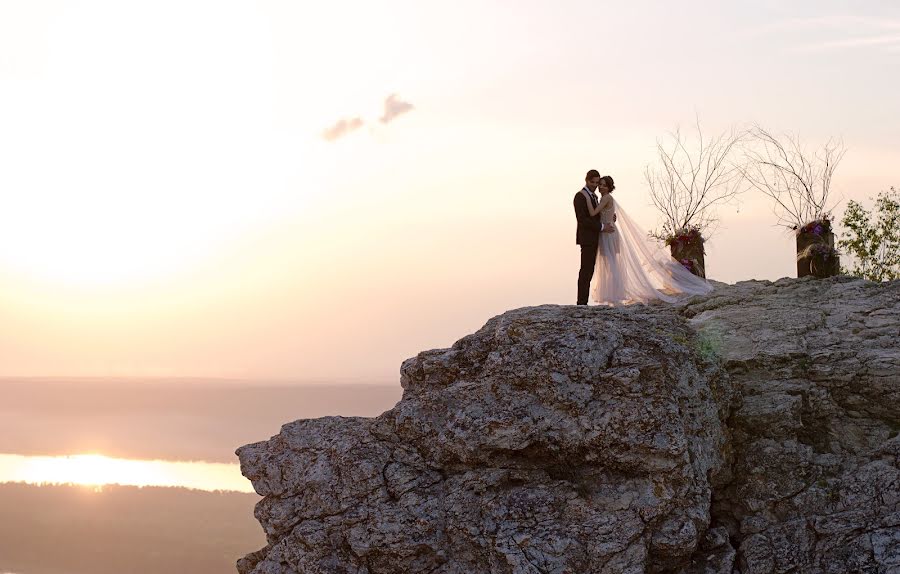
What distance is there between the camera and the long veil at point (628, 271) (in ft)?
90.9

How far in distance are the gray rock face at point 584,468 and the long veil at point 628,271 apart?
7996mm

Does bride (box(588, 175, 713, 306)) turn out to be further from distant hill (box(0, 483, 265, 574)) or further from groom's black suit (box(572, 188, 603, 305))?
distant hill (box(0, 483, 265, 574))

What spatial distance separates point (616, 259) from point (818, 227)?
810cm

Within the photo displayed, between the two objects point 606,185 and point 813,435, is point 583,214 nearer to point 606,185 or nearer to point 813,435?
point 606,185

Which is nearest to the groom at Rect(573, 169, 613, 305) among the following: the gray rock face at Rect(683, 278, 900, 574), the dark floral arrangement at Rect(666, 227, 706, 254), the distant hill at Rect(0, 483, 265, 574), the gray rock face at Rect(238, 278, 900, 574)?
the gray rock face at Rect(683, 278, 900, 574)

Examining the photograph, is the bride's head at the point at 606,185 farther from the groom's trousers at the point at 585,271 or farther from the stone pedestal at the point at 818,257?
the stone pedestal at the point at 818,257

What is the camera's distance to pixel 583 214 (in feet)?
88.1

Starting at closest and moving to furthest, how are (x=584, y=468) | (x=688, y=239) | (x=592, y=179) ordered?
(x=584, y=468) < (x=592, y=179) < (x=688, y=239)

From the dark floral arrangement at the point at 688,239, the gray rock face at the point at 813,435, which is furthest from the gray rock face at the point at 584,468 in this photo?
the dark floral arrangement at the point at 688,239

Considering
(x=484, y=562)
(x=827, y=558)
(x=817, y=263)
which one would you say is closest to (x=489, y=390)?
(x=484, y=562)

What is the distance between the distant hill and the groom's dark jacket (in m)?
93.6

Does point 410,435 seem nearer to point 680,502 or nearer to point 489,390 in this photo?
point 489,390

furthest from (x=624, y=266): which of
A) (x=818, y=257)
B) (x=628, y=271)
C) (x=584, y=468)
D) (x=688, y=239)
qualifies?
(x=584, y=468)

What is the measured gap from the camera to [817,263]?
1190 inches
